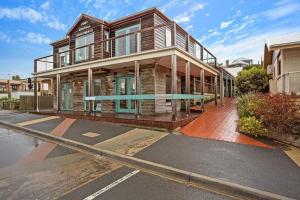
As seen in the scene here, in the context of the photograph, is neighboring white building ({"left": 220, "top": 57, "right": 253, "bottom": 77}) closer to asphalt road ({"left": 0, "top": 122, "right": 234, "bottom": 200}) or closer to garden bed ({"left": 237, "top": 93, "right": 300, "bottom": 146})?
garden bed ({"left": 237, "top": 93, "right": 300, "bottom": 146})

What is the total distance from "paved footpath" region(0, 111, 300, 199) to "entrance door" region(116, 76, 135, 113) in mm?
4418

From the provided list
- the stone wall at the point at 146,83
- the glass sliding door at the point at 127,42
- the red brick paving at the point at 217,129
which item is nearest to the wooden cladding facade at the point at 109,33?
the glass sliding door at the point at 127,42

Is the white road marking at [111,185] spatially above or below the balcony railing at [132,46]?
below

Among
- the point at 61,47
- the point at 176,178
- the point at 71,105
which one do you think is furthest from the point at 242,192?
the point at 61,47

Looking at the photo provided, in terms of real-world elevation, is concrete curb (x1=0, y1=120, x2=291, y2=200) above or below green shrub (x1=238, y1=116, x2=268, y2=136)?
below

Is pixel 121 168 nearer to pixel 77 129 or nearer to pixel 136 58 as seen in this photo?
pixel 77 129

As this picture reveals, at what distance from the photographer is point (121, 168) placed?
16.5 feet

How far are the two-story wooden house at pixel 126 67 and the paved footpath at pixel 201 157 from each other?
2.56m

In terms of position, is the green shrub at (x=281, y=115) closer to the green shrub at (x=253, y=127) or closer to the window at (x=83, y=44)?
the green shrub at (x=253, y=127)

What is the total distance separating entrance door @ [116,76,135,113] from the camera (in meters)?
13.2

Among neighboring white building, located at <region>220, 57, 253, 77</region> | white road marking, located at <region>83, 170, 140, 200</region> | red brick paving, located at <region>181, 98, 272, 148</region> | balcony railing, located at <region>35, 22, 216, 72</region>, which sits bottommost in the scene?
white road marking, located at <region>83, 170, 140, 200</region>

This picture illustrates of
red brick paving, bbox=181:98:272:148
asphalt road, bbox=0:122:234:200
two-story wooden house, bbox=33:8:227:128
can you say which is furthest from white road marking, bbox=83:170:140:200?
two-story wooden house, bbox=33:8:227:128

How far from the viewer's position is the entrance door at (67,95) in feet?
56.9

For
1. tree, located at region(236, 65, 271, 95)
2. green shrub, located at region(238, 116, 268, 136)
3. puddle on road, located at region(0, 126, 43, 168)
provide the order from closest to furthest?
puddle on road, located at region(0, 126, 43, 168) < green shrub, located at region(238, 116, 268, 136) < tree, located at region(236, 65, 271, 95)
